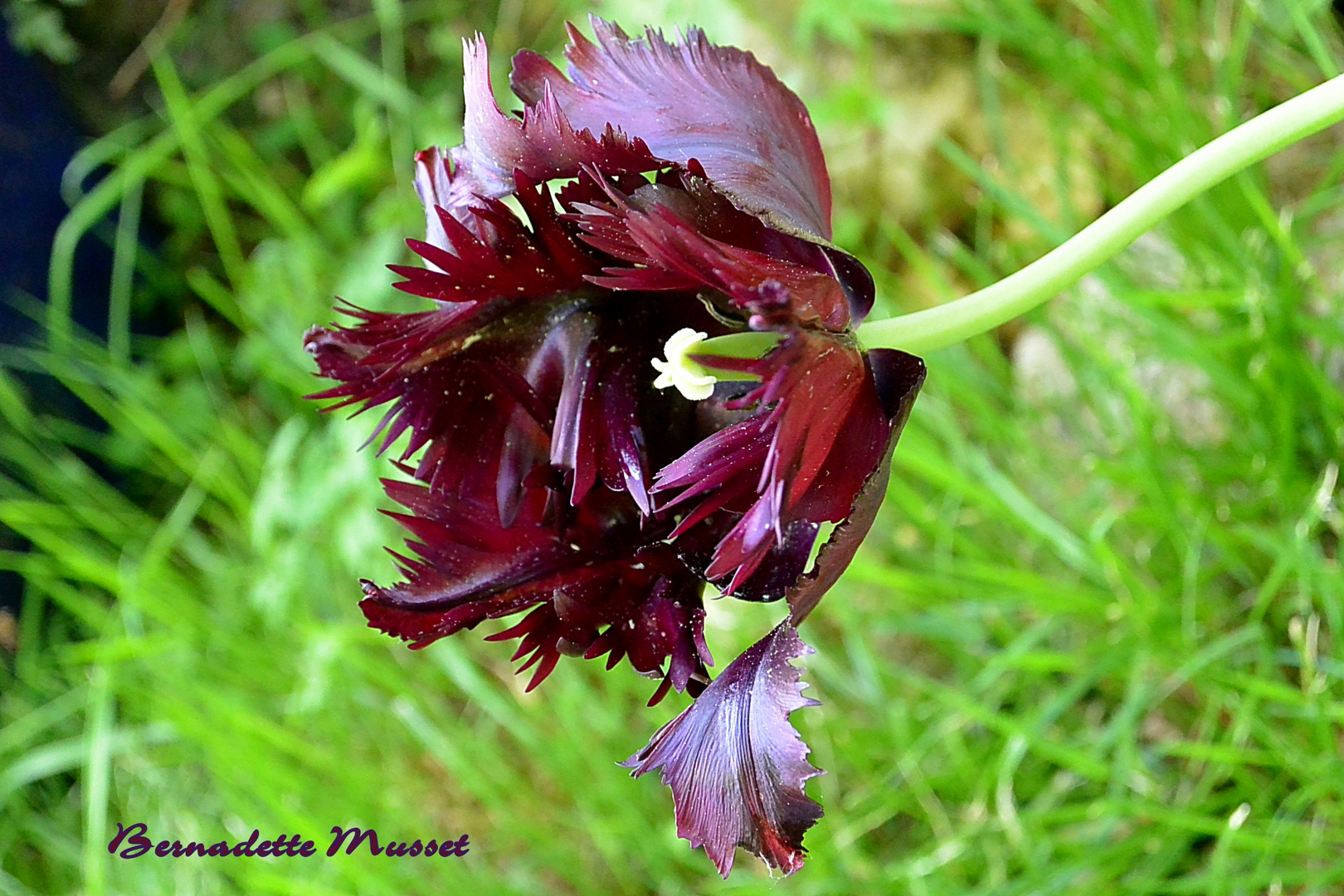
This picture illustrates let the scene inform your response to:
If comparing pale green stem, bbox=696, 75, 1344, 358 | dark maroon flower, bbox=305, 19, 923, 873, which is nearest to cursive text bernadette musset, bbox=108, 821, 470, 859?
dark maroon flower, bbox=305, 19, 923, 873

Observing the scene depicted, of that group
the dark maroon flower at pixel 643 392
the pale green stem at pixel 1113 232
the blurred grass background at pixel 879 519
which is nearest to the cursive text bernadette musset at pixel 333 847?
the blurred grass background at pixel 879 519

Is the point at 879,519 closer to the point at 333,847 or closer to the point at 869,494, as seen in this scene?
the point at 333,847

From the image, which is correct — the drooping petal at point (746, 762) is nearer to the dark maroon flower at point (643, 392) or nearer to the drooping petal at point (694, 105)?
the dark maroon flower at point (643, 392)

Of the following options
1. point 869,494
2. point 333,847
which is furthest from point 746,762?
point 333,847

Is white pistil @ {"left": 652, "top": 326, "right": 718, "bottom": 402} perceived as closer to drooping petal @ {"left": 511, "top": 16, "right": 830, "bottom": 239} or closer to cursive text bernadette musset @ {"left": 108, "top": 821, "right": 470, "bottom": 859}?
drooping petal @ {"left": 511, "top": 16, "right": 830, "bottom": 239}

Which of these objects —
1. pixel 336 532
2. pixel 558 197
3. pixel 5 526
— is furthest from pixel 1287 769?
pixel 5 526
